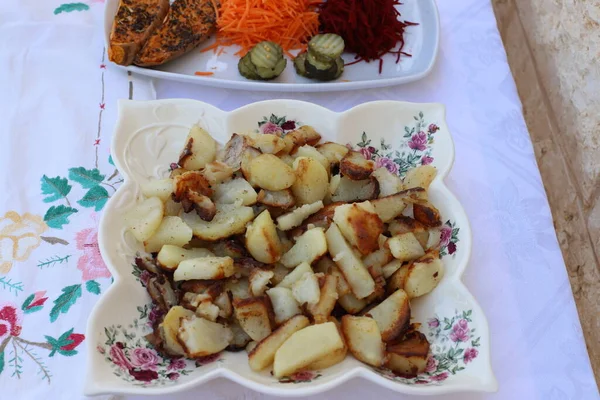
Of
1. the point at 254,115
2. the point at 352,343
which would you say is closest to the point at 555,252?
the point at 352,343

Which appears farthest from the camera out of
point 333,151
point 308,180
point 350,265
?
point 333,151

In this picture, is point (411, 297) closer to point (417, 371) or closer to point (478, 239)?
point (417, 371)

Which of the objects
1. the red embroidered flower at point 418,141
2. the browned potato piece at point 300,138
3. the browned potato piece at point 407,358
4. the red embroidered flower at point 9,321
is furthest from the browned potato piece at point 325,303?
the red embroidered flower at point 9,321

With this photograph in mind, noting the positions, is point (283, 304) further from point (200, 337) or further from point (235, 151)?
point (235, 151)

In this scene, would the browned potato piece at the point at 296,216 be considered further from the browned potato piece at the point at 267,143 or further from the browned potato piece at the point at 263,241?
the browned potato piece at the point at 267,143

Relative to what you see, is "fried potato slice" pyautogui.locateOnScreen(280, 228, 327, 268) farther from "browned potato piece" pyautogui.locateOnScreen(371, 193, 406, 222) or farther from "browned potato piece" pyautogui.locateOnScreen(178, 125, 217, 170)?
"browned potato piece" pyautogui.locateOnScreen(178, 125, 217, 170)

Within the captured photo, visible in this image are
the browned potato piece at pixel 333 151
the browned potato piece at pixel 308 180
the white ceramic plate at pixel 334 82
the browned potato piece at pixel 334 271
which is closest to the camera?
the browned potato piece at pixel 334 271

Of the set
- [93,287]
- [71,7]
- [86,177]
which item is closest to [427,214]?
[93,287]
